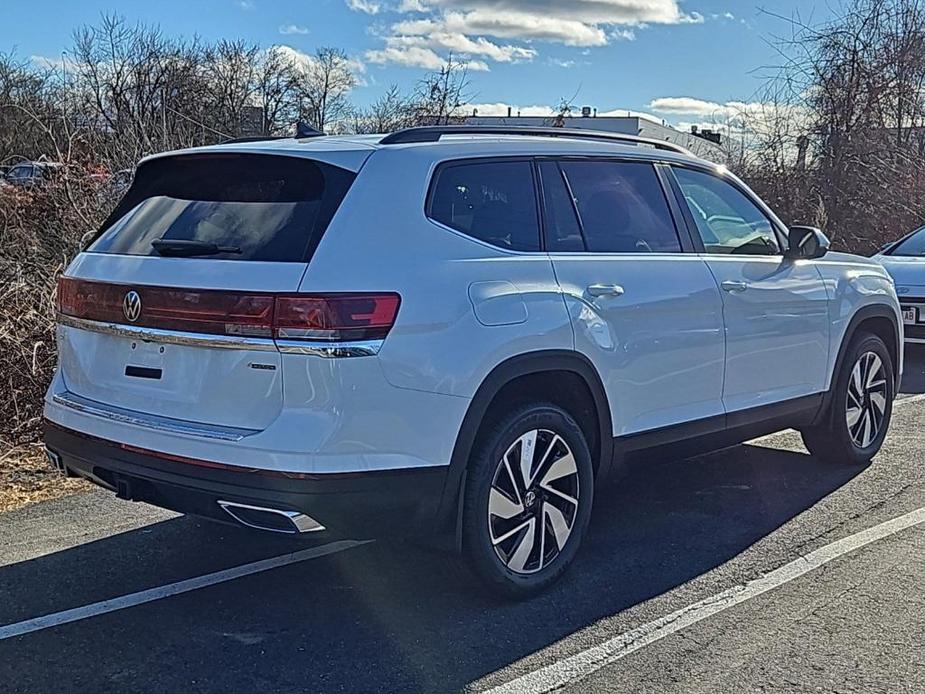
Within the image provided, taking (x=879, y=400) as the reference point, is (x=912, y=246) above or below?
above

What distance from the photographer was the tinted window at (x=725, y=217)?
17.1 ft

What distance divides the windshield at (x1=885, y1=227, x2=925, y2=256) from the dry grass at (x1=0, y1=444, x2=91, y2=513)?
368 inches

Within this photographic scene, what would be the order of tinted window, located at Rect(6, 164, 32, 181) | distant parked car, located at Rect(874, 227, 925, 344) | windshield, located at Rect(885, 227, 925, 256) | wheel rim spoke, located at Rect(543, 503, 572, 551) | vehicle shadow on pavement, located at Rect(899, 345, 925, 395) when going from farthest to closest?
windshield, located at Rect(885, 227, 925, 256) → distant parked car, located at Rect(874, 227, 925, 344) → vehicle shadow on pavement, located at Rect(899, 345, 925, 395) → tinted window, located at Rect(6, 164, 32, 181) → wheel rim spoke, located at Rect(543, 503, 572, 551)

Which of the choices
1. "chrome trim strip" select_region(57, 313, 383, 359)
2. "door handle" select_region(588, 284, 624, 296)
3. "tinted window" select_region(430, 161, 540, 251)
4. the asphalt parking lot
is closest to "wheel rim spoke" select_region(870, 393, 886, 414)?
the asphalt parking lot

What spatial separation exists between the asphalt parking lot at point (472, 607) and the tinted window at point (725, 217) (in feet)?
4.72

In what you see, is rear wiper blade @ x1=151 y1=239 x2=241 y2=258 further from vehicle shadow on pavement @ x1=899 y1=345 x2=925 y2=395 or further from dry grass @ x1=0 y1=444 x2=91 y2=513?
vehicle shadow on pavement @ x1=899 y1=345 x2=925 y2=395

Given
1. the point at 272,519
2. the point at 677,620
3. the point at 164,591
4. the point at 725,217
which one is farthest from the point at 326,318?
the point at 725,217

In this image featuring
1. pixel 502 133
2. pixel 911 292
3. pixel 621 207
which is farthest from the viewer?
pixel 911 292

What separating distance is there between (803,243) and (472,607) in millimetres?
2965

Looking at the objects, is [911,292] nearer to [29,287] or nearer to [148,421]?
[29,287]

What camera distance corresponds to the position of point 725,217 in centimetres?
545

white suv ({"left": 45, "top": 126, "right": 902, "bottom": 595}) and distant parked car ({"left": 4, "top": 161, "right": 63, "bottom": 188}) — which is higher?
distant parked car ({"left": 4, "top": 161, "right": 63, "bottom": 188})

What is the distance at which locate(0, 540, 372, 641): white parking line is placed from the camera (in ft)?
12.9

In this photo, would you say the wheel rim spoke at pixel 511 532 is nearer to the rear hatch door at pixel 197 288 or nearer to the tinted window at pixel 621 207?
the rear hatch door at pixel 197 288
